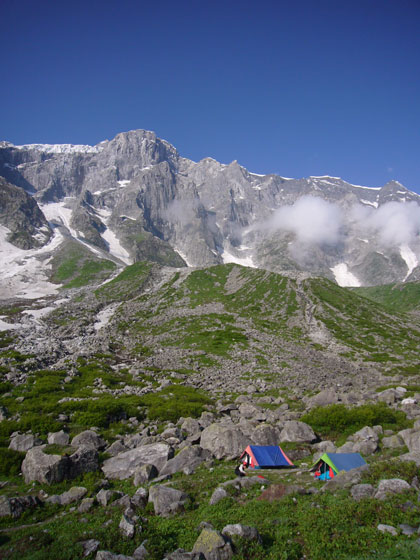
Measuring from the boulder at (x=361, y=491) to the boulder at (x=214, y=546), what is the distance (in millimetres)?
6629

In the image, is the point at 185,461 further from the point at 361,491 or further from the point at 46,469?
the point at 361,491

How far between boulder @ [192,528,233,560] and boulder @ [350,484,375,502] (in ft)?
21.7

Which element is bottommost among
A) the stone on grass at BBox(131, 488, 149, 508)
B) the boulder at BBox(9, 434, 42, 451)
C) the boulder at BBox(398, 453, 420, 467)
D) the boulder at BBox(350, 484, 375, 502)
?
the boulder at BBox(9, 434, 42, 451)

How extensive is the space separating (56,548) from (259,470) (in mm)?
13528

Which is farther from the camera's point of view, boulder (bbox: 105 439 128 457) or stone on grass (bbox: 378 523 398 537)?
boulder (bbox: 105 439 128 457)

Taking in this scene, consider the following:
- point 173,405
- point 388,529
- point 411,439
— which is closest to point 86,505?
point 388,529

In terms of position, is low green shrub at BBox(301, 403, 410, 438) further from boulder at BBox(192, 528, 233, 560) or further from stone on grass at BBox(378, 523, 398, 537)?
boulder at BBox(192, 528, 233, 560)

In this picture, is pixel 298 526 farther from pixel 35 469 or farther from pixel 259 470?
pixel 35 469

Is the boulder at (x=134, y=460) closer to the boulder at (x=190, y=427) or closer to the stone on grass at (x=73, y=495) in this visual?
the stone on grass at (x=73, y=495)

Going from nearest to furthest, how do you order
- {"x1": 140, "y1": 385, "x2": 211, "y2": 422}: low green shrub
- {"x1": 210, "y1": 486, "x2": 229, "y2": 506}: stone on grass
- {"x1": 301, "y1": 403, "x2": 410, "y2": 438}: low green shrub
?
{"x1": 210, "y1": 486, "x2": 229, "y2": 506}: stone on grass < {"x1": 301, "y1": 403, "x2": 410, "y2": 438}: low green shrub < {"x1": 140, "y1": 385, "x2": 211, "y2": 422}: low green shrub

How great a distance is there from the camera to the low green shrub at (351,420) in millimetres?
28219

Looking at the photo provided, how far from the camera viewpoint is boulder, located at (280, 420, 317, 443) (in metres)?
26.6

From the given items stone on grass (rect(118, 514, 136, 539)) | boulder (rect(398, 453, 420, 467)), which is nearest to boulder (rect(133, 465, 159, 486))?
stone on grass (rect(118, 514, 136, 539))

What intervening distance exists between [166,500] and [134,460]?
7211 mm
